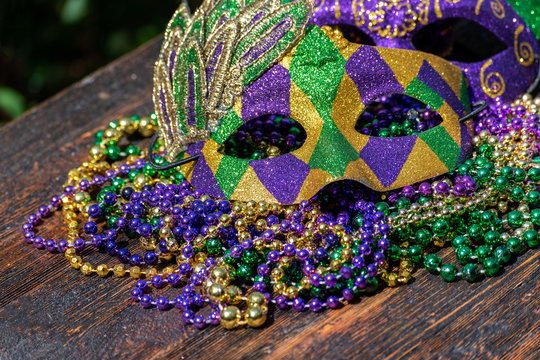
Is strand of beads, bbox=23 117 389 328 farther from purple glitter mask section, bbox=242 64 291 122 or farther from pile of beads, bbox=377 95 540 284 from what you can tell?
purple glitter mask section, bbox=242 64 291 122

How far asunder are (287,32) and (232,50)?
11 centimetres

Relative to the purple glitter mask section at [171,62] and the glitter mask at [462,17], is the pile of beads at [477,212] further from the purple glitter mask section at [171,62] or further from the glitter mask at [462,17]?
the purple glitter mask section at [171,62]

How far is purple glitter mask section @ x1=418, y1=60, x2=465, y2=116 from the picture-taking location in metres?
1.12

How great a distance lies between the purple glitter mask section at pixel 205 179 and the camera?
113 centimetres

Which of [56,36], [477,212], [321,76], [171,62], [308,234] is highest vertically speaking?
[56,36]

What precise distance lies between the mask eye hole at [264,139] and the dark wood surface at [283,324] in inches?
14.4

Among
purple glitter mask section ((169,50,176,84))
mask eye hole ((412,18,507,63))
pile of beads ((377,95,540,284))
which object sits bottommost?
pile of beads ((377,95,540,284))

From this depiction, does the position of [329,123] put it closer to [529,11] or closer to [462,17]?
[462,17]

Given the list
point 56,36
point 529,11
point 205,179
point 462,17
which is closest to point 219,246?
point 205,179

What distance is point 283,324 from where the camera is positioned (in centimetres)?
97

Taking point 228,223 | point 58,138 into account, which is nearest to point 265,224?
point 228,223

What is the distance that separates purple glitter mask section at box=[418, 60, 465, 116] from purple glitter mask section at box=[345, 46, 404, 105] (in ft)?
0.19

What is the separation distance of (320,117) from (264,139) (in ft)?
0.72

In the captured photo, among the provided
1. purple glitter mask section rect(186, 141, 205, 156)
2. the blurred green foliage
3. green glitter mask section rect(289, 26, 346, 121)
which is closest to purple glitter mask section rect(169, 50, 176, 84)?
purple glitter mask section rect(186, 141, 205, 156)
